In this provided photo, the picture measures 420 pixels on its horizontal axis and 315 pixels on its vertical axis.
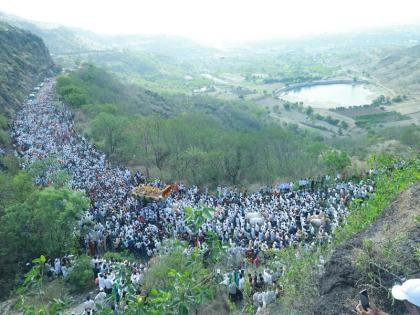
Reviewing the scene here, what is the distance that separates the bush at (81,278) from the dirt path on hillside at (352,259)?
467 inches

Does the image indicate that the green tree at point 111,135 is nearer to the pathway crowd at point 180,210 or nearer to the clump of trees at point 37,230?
the pathway crowd at point 180,210

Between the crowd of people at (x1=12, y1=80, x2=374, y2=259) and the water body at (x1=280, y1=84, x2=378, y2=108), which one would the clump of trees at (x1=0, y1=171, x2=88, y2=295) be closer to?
the crowd of people at (x1=12, y1=80, x2=374, y2=259)

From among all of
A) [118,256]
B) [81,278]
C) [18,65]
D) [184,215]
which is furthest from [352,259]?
[18,65]

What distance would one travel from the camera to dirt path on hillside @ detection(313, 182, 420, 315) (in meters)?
10.5

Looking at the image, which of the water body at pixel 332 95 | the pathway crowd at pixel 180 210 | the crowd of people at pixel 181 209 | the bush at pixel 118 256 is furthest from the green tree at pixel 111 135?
the water body at pixel 332 95

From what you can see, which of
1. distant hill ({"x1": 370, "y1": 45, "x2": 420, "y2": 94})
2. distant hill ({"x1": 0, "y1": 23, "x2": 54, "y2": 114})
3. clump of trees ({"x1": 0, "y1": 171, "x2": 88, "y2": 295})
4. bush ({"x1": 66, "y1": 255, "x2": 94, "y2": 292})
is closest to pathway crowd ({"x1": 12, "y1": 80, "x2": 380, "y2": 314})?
bush ({"x1": 66, "y1": 255, "x2": 94, "y2": 292})

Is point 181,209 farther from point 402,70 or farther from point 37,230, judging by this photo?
point 402,70

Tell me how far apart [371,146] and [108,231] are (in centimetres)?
4039

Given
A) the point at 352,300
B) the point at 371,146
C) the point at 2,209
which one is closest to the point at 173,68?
the point at 371,146

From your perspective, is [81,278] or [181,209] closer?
[81,278]

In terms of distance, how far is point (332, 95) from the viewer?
141 meters

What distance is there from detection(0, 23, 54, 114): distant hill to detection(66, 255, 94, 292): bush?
34642 mm

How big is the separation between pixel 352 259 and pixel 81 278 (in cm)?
1317

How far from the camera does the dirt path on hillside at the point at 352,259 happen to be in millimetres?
10516
